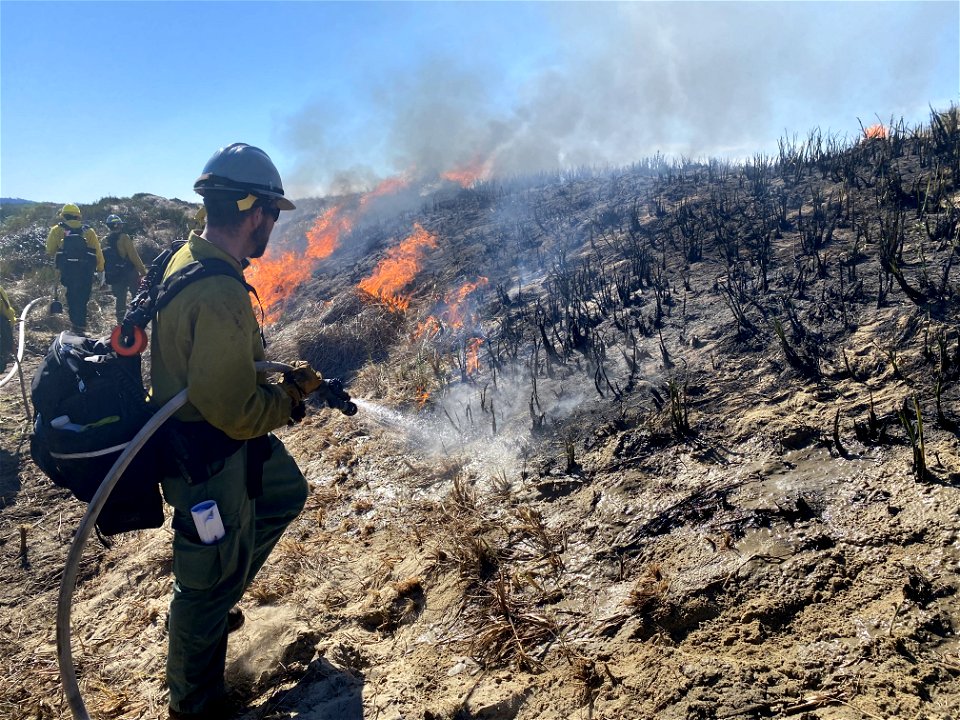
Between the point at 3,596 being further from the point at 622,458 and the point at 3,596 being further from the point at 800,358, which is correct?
the point at 800,358

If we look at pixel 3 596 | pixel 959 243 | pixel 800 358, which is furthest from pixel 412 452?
pixel 959 243

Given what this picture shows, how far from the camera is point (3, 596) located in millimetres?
4109

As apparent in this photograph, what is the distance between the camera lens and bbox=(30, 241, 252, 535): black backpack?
2277 millimetres

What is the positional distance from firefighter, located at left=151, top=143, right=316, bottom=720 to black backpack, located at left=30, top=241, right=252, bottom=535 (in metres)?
0.08

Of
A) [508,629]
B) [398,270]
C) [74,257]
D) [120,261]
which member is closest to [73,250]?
[74,257]

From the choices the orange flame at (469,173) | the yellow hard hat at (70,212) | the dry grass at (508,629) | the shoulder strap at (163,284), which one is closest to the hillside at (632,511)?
the dry grass at (508,629)

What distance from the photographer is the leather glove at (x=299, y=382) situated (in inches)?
104

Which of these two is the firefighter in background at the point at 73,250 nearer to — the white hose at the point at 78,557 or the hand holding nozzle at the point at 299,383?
the hand holding nozzle at the point at 299,383

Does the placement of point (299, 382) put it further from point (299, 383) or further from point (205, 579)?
point (205, 579)

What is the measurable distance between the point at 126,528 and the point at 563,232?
22.4ft

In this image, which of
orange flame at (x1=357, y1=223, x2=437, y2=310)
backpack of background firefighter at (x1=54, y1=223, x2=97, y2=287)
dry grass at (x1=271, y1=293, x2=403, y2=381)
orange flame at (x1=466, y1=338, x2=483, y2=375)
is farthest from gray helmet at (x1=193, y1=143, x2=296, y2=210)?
backpack of background firefighter at (x1=54, y1=223, x2=97, y2=287)

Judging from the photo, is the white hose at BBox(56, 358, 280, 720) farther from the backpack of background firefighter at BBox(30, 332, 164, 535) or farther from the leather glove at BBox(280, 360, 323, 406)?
the leather glove at BBox(280, 360, 323, 406)

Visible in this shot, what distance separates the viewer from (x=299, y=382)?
2.66m

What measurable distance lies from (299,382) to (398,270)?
256 inches
